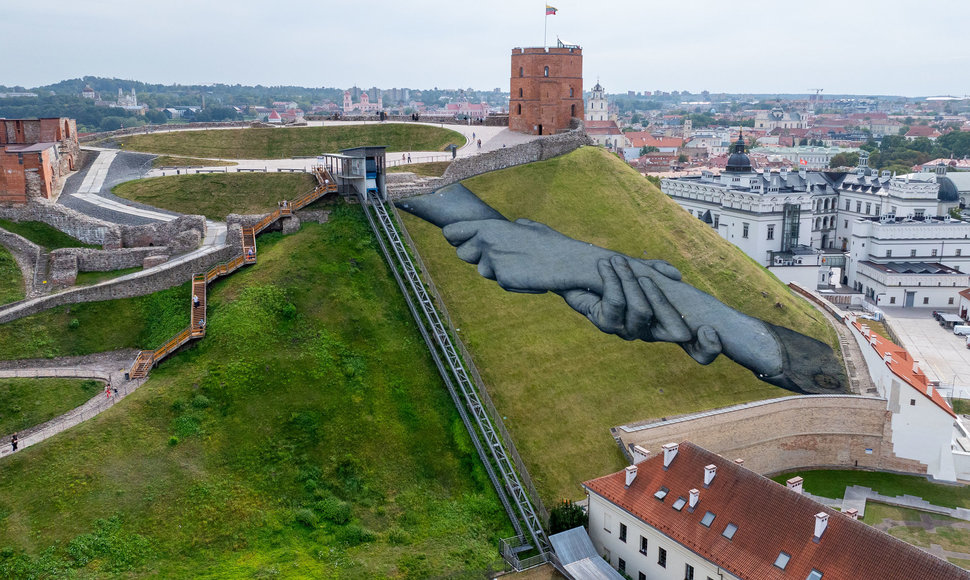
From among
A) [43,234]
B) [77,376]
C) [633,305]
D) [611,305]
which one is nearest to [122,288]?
[77,376]

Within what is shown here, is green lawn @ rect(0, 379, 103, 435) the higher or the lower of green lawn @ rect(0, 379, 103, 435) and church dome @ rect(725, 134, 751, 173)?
the lower

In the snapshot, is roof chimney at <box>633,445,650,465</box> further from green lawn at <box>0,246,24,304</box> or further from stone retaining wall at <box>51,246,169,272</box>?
green lawn at <box>0,246,24,304</box>

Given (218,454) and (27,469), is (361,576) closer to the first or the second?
(218,454)

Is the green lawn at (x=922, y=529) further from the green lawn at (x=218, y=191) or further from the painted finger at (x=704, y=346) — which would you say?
the green lawn at (x=218, y=191)

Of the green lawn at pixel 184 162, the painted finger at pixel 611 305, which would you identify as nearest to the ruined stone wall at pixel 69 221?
the green lawn at pixel 184 162

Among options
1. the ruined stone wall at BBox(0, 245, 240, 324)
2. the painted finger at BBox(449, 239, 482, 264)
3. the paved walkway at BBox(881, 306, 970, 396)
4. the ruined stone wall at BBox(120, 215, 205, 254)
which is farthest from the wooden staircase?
the paved walkway at BBox(881, 306, 970, 396)

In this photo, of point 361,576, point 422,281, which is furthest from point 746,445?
point 361,576
